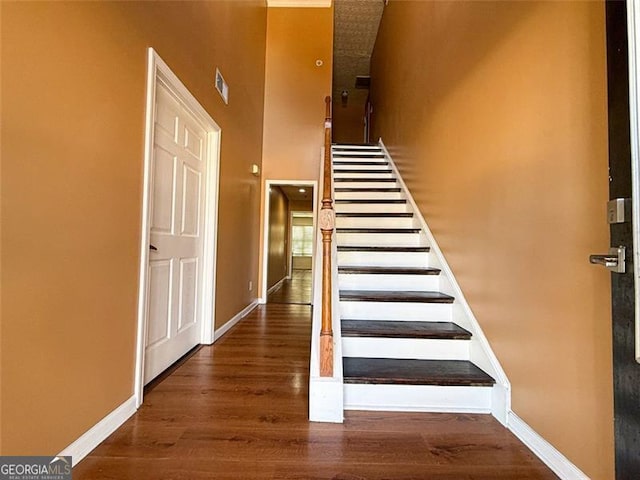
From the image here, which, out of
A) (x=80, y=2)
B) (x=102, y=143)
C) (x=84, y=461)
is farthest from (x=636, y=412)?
(x=80, y=2)

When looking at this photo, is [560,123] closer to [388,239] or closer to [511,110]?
[511,110]

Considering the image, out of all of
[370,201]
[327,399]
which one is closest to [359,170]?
[370,201]

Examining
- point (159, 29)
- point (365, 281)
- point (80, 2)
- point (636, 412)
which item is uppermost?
point (159, 29)

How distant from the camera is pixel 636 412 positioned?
36.3 inches

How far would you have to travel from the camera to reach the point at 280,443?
4.76ft

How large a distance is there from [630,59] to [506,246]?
3.00 ft

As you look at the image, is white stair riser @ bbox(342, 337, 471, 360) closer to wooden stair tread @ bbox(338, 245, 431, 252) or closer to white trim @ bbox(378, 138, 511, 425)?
white trim @ bbox(378, 138, 511, 425)

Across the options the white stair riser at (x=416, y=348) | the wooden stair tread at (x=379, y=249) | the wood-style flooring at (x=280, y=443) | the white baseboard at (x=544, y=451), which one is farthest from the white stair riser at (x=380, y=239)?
the white baseboard at (x=544, y=451)

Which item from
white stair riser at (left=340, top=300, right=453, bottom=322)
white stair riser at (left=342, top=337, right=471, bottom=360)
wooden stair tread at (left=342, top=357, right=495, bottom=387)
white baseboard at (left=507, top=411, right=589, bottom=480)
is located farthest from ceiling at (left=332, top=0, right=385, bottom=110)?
white baseboard at (left=507, top=411, right=589, bottom=480)

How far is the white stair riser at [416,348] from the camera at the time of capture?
1.99m

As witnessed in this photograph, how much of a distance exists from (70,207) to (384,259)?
2.15 m

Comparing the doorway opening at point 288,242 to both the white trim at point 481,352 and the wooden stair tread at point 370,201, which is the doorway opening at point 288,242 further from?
the white trim at point 481,352

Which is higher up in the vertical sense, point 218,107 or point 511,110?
point 218,107

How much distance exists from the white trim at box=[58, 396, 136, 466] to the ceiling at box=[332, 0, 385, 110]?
19.9 ft
